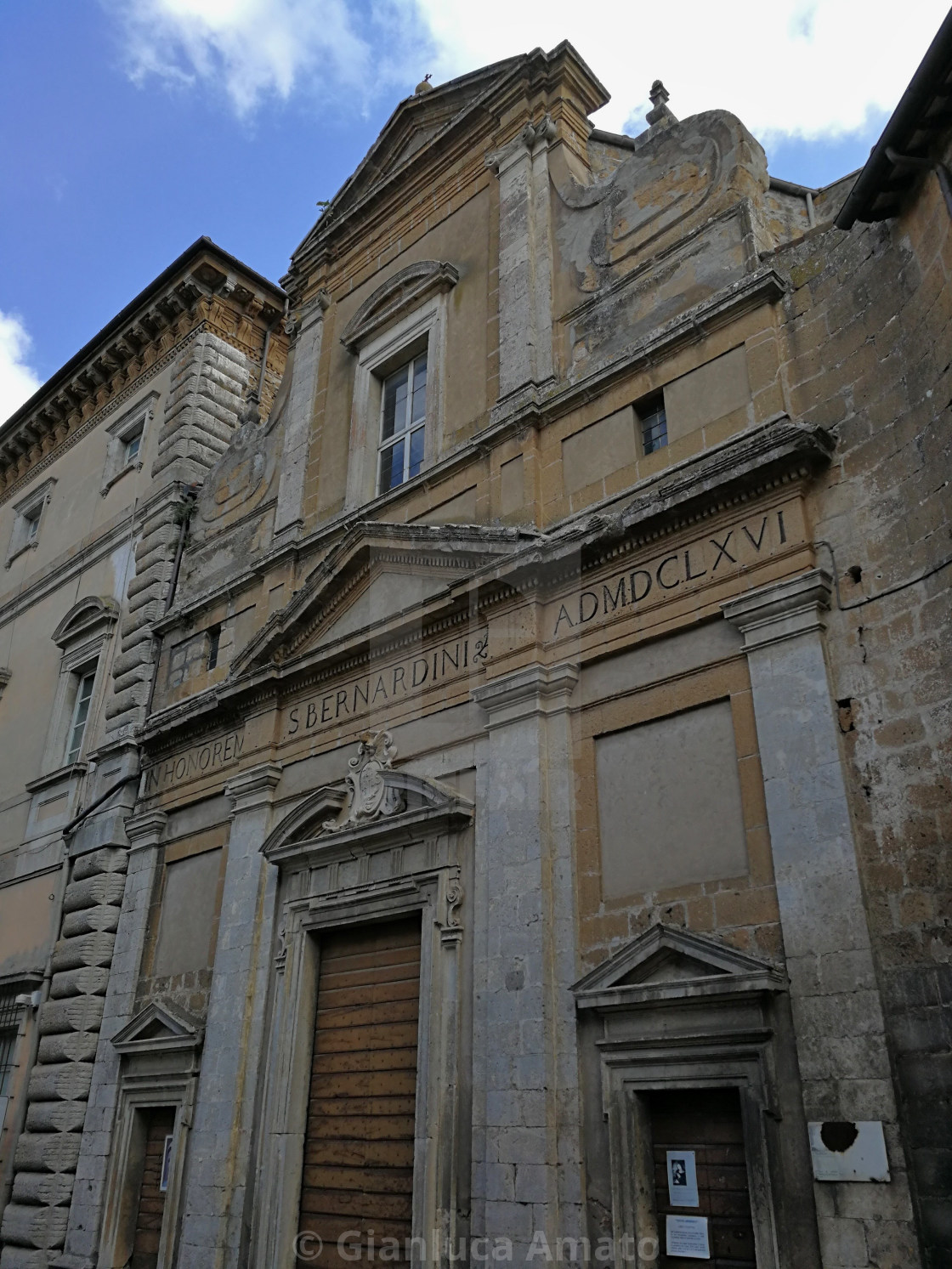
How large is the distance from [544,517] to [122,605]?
6.95 meters

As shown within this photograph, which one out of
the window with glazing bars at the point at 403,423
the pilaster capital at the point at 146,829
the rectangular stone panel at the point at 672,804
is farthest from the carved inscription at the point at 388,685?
the window with glazing bars at the point at 403,423

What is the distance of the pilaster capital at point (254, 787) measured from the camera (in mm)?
9914

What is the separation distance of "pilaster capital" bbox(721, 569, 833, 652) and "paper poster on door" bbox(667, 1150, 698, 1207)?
298 centimetres

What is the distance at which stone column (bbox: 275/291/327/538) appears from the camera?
454 inches

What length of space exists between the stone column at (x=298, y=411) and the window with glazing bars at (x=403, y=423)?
105 centimetres

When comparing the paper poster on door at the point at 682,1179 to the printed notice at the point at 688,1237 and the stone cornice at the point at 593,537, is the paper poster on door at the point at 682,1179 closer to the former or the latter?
the printed notice at the point at 688,1237

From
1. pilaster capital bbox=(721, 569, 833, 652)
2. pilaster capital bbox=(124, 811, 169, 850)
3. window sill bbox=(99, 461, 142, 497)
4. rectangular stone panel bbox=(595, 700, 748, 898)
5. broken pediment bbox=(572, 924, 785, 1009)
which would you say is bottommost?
broken pediment bbox=(572, 924, 785, 1009)

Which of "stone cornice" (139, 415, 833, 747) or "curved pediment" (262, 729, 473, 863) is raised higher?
"stone cornice" (139, 415, 833, 747)

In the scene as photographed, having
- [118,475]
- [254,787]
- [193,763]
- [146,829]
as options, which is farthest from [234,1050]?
[118,475]

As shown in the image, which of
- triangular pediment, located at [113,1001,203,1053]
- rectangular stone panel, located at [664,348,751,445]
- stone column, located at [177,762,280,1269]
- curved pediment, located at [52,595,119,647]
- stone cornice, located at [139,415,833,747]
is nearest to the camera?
stone cornice, located at [139,415,833,747]

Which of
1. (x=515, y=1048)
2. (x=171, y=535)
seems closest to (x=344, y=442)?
(x=171, y=535)

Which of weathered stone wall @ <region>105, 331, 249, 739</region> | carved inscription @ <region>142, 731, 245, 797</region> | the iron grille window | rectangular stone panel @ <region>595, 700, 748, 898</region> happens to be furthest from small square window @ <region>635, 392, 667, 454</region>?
the iron grille window

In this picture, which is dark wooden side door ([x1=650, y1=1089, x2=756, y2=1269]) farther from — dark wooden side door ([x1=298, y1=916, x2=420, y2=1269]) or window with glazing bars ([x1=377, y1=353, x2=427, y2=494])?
window with glazing bars ([x1=377, y1=353, x2=427, y2=494])

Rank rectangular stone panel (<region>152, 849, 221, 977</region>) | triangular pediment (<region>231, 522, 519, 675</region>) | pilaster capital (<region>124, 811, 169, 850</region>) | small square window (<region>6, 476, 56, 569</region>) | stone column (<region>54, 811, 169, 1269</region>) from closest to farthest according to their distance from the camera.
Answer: triangular pediment (<region>231, 522, 519, 675</region>), stone column (<region>54, 811, 169, 1269</region>), rectangular stone panel (<region>152, 849, 221, 977</region>), pilaster capital (<region>124, 811, 169, 850</region>), small square window (<region>6, 476, 56, 569</region>)
